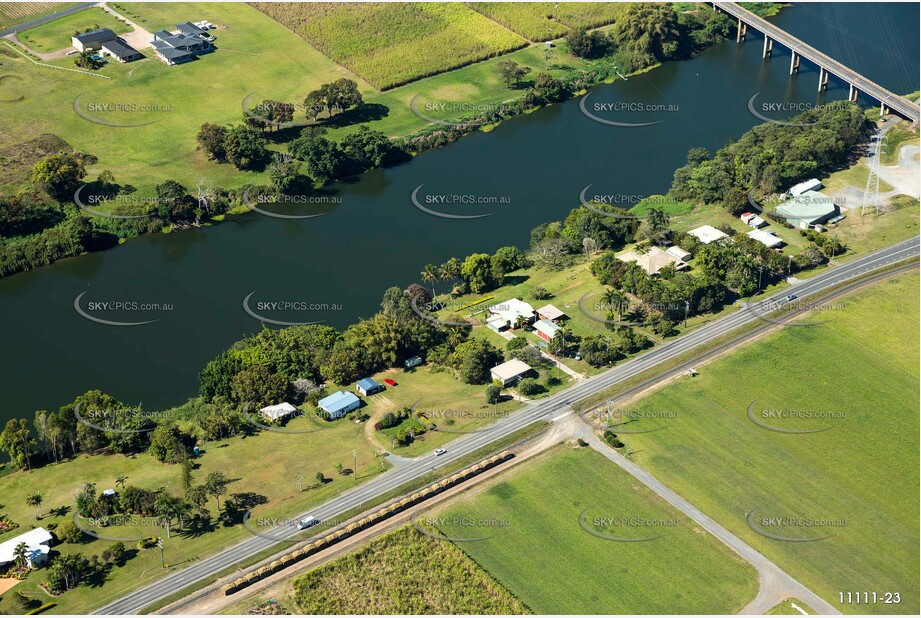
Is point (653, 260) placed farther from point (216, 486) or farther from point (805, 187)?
point (216, 486)

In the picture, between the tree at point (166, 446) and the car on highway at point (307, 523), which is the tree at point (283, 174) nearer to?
the tree at point (166, 446)

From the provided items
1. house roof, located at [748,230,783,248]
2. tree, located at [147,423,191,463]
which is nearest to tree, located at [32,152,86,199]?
tree, located at [147,423,191,463]

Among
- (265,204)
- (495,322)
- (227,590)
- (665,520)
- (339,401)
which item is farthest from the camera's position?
(265,204)

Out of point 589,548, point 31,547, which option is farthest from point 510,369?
point 31,547

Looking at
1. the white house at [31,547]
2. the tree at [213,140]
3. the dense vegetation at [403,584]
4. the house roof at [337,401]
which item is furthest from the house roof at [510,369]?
the tree at [213,140]

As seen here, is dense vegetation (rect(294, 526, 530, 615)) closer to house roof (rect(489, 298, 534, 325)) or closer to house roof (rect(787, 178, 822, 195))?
house roof (rect(489, 298, 534, 325))

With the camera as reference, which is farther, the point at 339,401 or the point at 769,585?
the point at 339,401

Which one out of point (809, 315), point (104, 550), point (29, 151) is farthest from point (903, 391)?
point (29, 151)

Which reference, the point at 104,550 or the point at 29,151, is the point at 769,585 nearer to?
the point at 104,550
